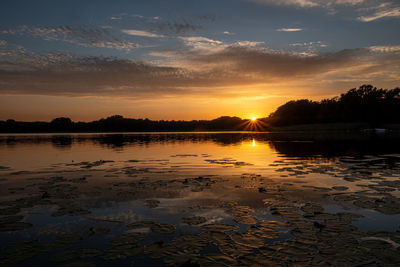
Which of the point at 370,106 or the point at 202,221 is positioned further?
the point at 370,106

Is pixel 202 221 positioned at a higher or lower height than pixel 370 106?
lower

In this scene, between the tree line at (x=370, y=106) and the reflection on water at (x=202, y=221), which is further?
the tree line at (x=370, y=106)

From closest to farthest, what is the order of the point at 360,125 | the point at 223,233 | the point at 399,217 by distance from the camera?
the point at 223,233 < the point at 399,217 < the point at 360,125

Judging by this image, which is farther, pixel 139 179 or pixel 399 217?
pixel 139 179

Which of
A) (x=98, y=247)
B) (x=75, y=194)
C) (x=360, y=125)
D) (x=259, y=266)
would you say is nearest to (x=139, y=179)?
(x=75, y=194)

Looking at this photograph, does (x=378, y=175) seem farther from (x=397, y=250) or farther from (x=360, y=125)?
(x=360, y=125)

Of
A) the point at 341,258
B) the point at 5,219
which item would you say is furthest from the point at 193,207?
the point at 5,219

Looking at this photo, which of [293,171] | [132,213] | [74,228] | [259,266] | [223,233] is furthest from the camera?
[293,171]

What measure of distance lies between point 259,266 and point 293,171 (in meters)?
16.4

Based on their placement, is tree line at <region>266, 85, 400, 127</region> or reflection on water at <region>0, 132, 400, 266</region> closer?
reflection on water at <region>0, 132, 400, 266</region>

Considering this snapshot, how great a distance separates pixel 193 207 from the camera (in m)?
12.0

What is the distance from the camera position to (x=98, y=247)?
7.88m

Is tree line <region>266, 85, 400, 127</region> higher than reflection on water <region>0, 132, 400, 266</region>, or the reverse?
tree line <region>266, 85, 400, 127</region>

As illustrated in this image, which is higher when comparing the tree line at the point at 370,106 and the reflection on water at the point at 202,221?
the tree line at the point at 370,106
